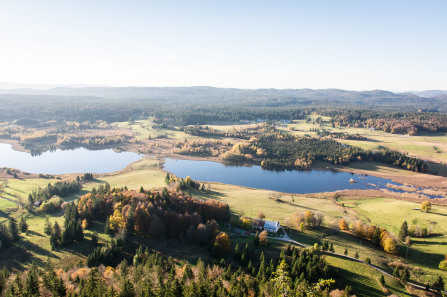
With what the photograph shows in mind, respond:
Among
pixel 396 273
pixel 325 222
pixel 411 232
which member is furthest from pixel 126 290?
pixel 411 232

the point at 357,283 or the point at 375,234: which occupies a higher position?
the point at 375,234

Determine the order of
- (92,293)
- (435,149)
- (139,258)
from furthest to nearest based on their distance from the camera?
(435,149), (139,258), (92,293)

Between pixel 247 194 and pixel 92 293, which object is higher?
pixel 92 293

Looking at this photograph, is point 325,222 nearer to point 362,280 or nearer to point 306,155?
point 362,280

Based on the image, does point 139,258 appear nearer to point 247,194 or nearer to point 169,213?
point 169,213

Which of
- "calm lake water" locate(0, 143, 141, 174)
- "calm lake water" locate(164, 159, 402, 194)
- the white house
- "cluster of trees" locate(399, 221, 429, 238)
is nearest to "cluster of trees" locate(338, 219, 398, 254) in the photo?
"cluster of trees" locate(399, 221, 429, 238)

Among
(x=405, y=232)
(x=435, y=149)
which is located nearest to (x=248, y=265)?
(x=405, y=232)
